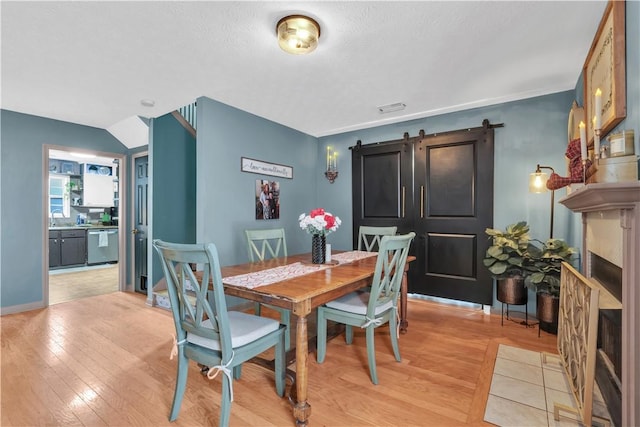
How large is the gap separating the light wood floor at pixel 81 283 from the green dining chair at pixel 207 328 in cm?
365

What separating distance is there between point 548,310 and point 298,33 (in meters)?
3.19

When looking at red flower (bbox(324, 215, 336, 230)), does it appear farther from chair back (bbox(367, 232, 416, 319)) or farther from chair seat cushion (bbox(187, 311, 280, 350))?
chair seat cushion (bbox(187, 311, 280, 350))

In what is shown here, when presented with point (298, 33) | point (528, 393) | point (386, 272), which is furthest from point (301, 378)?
point (298, 33)

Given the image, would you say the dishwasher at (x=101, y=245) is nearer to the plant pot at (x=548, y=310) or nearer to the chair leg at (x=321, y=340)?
the chair leg at (x=321, y=340)

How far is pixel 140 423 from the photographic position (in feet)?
5.30

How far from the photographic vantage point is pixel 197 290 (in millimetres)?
1485

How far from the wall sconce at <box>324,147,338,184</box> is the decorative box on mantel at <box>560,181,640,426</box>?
124 inches

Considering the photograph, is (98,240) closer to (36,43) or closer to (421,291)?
(36,43)

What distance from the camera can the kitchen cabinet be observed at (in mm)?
6086

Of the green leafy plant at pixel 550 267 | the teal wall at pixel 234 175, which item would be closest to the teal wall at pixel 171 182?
the teal wall at pixel 234 175

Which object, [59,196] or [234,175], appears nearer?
[234,175]

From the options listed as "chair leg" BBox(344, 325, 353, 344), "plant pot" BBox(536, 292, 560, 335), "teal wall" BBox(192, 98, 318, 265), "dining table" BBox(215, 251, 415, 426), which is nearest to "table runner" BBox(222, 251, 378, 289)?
"dining table" BBox(215, 251, 415, 426)

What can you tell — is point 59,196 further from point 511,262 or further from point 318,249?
point 511,262

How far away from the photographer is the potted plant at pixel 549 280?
2676 millimetres
